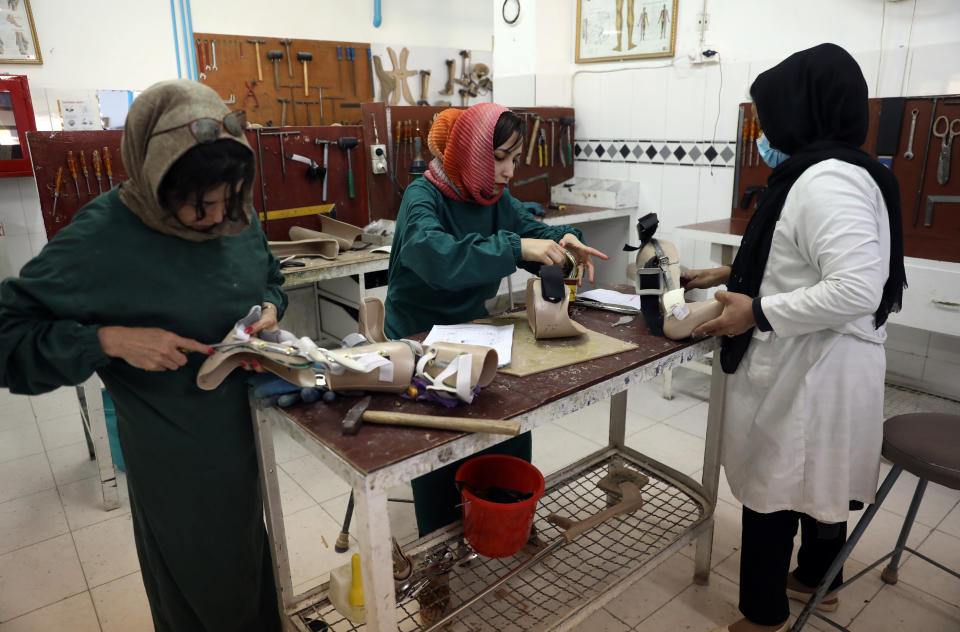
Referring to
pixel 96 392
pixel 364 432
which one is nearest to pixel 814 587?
pixel 364 432

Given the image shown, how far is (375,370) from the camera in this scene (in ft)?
4.38

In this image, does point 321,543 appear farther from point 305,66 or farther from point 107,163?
point 305,66

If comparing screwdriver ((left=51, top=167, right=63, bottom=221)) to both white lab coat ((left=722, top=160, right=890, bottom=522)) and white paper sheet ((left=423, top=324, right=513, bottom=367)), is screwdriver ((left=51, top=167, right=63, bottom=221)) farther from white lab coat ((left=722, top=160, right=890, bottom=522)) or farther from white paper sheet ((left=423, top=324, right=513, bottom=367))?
white lab coat ((left=722, top=160, right=890, bottom=522))

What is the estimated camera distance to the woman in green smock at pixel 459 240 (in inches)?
66.7

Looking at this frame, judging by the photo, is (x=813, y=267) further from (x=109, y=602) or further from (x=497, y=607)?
(x=109, y=602)

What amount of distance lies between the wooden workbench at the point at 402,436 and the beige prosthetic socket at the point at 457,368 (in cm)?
4

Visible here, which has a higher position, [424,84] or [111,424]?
Answer: [424,84]

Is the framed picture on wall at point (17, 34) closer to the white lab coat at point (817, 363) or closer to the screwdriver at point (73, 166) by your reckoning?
the screwdriver at point (73, 166)

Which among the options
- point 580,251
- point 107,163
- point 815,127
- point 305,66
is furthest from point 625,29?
point 107,163

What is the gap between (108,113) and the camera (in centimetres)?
408

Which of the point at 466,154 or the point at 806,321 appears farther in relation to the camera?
the point at 466,154

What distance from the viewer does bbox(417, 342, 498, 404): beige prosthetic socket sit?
1319 millimetres

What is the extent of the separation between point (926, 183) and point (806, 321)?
2224 millimetres

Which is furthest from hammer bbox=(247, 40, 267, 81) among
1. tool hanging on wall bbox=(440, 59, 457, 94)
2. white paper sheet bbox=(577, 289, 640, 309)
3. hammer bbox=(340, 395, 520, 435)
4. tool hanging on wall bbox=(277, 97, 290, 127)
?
hammer bbox=(340, 395, 520, 435)
